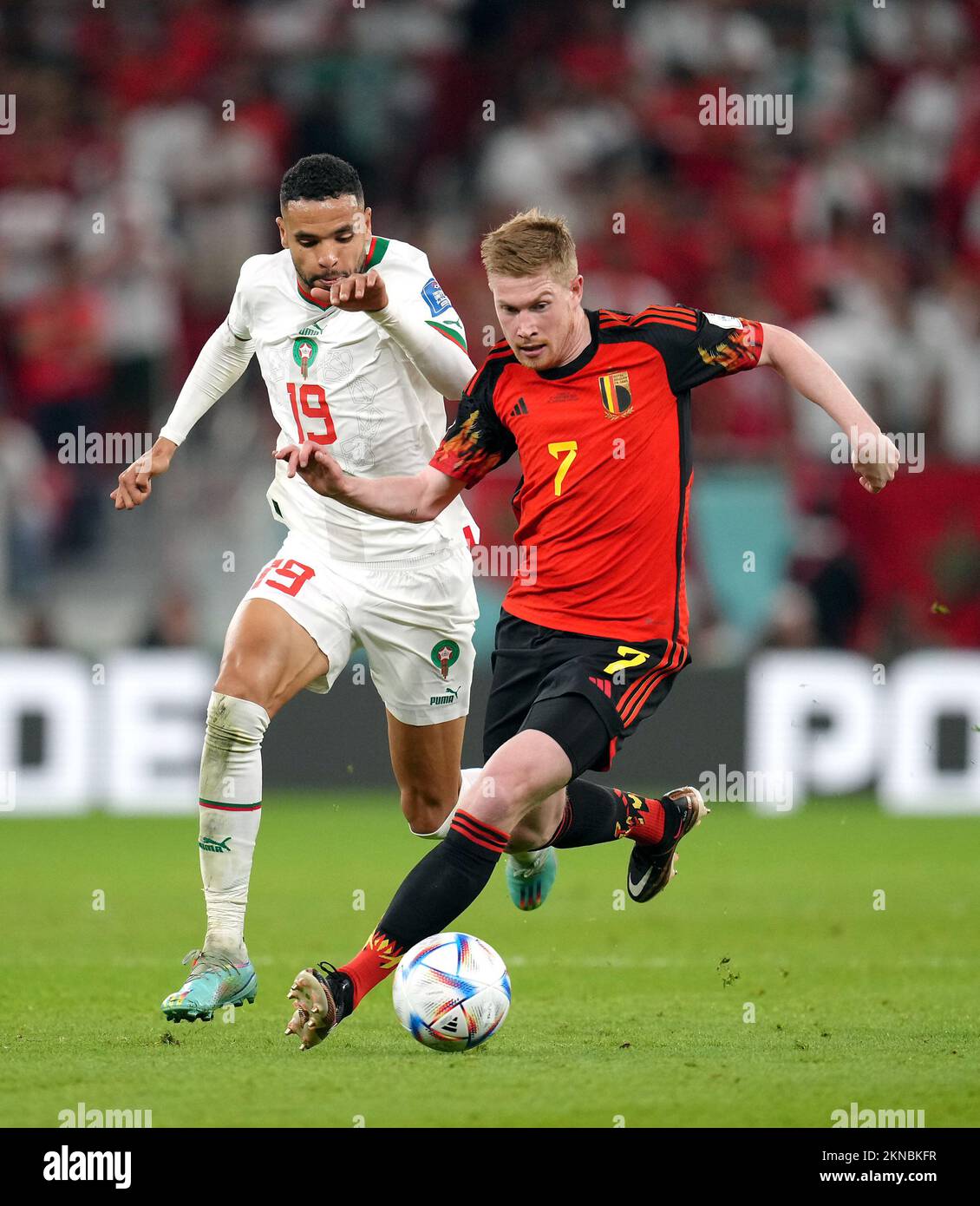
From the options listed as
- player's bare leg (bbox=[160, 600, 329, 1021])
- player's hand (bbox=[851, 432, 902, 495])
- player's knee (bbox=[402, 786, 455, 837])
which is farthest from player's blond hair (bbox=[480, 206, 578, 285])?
player's knee (bbox=[402, 786, 455, 837])

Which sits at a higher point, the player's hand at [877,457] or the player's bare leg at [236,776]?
the player's hand at [877,457]

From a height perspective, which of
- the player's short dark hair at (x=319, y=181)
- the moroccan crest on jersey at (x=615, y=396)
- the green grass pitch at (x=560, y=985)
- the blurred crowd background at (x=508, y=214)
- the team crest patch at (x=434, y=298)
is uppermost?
the blurred crowd background at (x=508, y=214)

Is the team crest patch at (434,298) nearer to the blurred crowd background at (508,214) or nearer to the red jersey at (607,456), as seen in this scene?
the red jersey at (607,456)

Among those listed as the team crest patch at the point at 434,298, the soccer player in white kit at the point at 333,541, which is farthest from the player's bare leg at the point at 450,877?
the team crest patch at the point at 434,298

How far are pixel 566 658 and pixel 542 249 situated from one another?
1180 mm

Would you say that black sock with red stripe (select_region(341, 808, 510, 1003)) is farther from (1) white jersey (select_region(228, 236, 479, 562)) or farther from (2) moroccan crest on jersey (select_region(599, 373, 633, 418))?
(1) white jersey (select_region(228, 236, 479, 562))

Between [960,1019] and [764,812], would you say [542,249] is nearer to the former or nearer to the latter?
[960,1019]

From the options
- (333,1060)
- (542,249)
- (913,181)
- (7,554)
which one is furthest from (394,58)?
(333,1060)

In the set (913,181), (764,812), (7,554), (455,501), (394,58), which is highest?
(394,58)

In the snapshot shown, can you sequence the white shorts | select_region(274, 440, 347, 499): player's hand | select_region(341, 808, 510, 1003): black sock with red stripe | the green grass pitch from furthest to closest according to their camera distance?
1. the white shorts
2. select_region(274, 440, 347, 499): player's hand
3. select_region(341, 808, 510, 1003): black sock with red stripe
4. the green grass pitch

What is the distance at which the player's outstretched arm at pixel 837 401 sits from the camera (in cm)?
537

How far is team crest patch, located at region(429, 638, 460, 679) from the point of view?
675 centimetres

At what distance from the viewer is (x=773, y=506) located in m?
12.4

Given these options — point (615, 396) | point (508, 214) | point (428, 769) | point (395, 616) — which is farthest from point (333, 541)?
point (508, 214)
